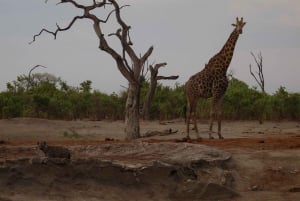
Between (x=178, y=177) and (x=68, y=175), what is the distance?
177cm

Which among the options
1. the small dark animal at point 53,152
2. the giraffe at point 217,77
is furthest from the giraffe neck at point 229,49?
the small dark animal at point 53,152

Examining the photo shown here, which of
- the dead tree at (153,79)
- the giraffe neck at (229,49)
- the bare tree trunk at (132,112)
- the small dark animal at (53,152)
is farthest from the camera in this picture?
the dead tree at (153,79)

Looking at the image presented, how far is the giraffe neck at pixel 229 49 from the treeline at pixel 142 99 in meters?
9.06

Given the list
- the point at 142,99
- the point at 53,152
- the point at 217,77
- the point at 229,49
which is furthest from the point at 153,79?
the point at 53,152

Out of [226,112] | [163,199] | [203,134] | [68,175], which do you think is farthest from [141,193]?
[226,112]

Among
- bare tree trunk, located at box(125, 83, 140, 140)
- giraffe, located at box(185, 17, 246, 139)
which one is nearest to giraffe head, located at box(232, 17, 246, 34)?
giraffe, located at box(185, 17, 246, 139)

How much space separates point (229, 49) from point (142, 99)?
14443 millimetres

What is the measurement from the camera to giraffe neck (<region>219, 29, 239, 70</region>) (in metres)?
15.2

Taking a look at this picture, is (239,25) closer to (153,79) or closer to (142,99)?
(153,79)

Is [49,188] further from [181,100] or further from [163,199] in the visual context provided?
[181,100]

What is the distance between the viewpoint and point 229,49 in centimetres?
1524

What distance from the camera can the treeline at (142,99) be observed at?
949 inches

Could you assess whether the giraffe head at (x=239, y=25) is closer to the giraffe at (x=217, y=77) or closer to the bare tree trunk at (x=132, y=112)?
the giraffe at (x=217, y=77)

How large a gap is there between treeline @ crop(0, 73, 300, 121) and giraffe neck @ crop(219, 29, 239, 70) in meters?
9.06
